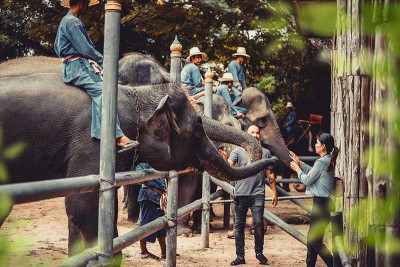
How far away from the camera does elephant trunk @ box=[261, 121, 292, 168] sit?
1049cm

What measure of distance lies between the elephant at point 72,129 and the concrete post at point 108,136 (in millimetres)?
1210

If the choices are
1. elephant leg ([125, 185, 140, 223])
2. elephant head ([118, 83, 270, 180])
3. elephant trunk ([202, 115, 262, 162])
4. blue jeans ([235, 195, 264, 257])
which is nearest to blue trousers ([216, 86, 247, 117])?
elephant leg ([125, 185, 140, 223])

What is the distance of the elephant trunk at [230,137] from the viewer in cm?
559

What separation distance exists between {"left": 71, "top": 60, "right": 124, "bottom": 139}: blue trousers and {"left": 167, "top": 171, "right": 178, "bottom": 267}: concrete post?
116 centimetres

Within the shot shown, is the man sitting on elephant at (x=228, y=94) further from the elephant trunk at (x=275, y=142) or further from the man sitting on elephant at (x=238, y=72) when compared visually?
the elephant trunk at (x=275, y=142)

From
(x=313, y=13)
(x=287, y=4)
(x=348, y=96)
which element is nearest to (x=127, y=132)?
(x=348, y=96)

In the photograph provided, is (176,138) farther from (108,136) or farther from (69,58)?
(108,136)

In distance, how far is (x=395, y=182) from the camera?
107cm

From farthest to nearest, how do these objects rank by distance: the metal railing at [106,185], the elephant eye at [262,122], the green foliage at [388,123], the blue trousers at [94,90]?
the elephant eye at [262,122], the blue trousers at [94,90], the metal railing at [106,185], the green foliage at [388,123]

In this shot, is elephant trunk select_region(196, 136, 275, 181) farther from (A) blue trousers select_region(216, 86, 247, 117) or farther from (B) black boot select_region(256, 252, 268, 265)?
(A) blue trousers select_region(216, 86, 247, 117)

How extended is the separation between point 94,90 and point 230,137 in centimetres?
190

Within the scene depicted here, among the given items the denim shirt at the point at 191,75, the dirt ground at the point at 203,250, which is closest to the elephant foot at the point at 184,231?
the dirt ground at the point at 203,250

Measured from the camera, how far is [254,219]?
7102 mm

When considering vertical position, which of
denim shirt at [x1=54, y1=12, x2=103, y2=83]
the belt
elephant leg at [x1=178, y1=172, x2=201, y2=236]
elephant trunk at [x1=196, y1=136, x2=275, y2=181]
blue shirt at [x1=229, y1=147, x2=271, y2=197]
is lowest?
elephant leg at [x1=178, y1=172, x2=201, y2=236]
